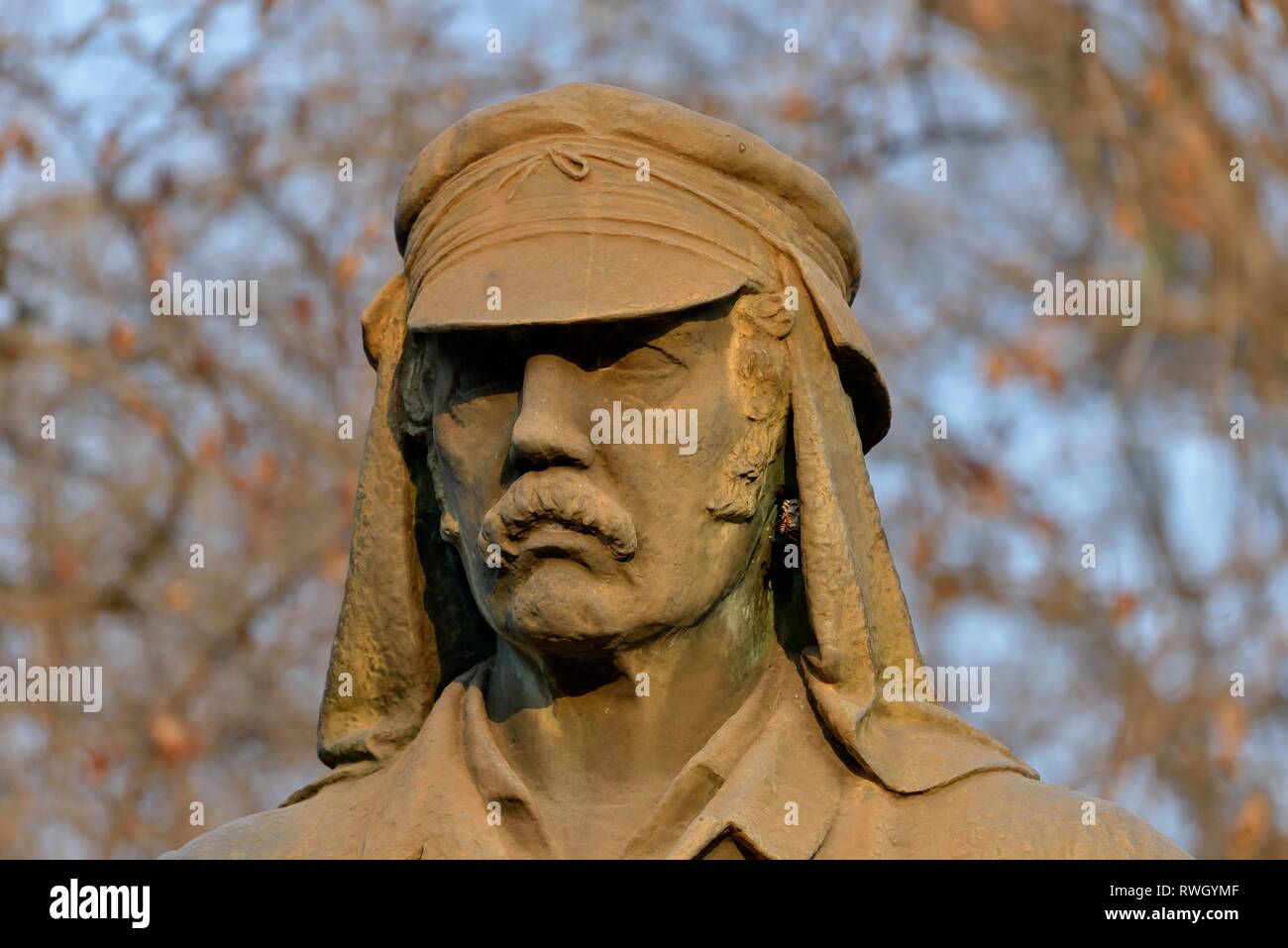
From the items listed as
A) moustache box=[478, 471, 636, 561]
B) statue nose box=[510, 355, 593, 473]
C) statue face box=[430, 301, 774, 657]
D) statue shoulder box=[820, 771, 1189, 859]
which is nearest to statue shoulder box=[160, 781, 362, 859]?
statue face box=[430, 301, 774, 657]

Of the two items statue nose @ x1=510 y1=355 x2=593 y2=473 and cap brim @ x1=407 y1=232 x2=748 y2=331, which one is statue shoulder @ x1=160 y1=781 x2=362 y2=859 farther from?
cap brim @ x1=407 y1=232 x2=748 y2=331

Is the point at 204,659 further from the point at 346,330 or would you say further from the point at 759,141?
the point at 759,141

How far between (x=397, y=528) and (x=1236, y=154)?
9.33m

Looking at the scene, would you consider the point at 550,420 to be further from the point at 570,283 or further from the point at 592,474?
the point at 570,283

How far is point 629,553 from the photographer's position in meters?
5.96

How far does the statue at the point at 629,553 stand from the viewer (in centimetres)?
595

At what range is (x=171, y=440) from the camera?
14984mm

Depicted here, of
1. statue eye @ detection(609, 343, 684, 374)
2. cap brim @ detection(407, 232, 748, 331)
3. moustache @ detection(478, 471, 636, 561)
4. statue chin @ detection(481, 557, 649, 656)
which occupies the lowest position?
statue chin @ detection(481, 557, 649, 656)

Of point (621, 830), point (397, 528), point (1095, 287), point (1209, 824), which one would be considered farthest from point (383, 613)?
point (1095, 287)

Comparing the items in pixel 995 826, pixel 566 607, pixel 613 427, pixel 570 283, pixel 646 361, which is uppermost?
pixel 570 283

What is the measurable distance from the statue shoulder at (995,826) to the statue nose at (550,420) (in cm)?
77

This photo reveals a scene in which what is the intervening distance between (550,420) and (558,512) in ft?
0.53

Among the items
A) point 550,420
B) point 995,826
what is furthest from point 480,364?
point 995,826

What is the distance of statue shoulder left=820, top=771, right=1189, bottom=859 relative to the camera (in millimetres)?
5918
